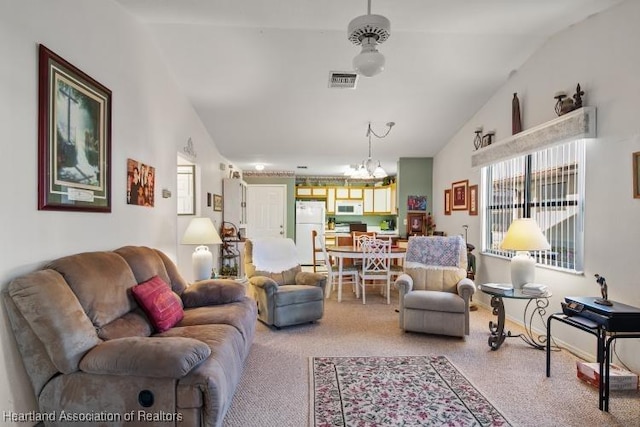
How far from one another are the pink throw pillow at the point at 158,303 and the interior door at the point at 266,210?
5.64 meters

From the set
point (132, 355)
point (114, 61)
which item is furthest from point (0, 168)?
point (114, 61)

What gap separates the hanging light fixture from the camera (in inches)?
90.0

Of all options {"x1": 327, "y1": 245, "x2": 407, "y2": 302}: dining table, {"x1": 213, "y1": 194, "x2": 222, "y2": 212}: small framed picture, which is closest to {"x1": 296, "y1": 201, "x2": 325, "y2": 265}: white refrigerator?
{"x1": 213, "y1": 194, "x2": 222, "y2": 212}: small framed picture

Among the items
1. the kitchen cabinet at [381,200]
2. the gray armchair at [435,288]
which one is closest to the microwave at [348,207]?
the kitchen cabinet at [381,200]

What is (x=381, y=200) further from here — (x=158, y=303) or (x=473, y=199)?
(x=158, y=303)

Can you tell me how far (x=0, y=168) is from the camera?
5.86ft

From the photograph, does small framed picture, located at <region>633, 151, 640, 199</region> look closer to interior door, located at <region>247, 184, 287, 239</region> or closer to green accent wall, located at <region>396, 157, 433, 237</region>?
green accent wall, located at <region>396, 157, 433, 237</region>

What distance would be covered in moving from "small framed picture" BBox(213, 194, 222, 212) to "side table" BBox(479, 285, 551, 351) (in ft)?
13.6

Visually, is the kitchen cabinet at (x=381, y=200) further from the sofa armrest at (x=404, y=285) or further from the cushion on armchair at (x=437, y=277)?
the sofa armrest at (x=404, y=285)

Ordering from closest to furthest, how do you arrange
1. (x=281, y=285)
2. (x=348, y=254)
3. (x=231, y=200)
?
(x=281, y=285)
(x=348, y=254)
(x=231, y=200)

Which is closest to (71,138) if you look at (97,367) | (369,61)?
(97,367)

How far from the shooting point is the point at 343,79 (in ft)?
13.3

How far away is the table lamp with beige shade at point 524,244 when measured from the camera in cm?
313

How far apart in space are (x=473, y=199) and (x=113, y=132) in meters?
4.40
